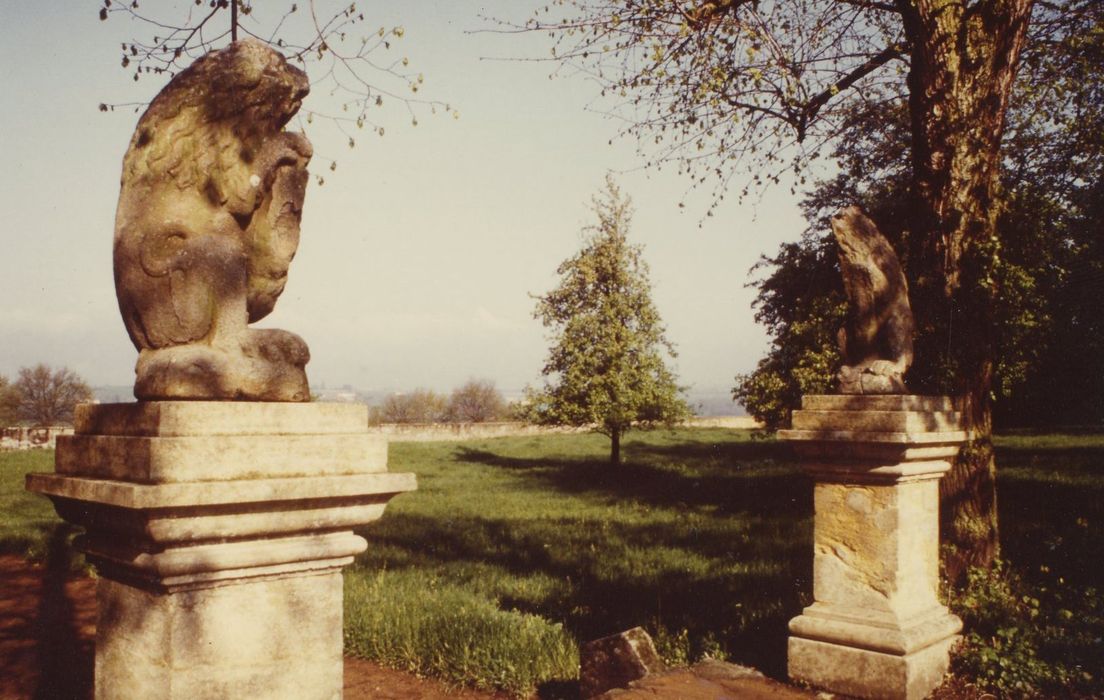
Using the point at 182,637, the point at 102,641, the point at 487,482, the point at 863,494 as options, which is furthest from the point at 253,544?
the point at 487,482

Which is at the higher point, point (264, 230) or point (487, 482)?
point (264, 230)

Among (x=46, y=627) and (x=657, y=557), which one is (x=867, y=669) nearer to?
(x=657, y=557)

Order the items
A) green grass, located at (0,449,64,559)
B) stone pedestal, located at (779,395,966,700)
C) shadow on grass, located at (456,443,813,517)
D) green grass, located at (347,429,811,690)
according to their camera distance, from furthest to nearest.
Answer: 1. shadow on grass, located at (456,443,813,517)
2. green grass, located at (0,449,64,559)
3. green grass, located at (347,429,811,690)
4. stone pedestal, located at (779,395,966,700)

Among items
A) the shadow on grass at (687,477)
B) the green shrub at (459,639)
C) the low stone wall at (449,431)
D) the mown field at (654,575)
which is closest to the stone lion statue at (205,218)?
the mown field at (654,575)

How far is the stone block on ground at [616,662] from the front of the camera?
5.72 meters

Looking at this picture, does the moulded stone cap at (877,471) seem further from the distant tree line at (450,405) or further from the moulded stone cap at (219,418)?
the distant tree line at (450,405)

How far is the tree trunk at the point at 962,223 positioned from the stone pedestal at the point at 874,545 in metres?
Answer: 1.62

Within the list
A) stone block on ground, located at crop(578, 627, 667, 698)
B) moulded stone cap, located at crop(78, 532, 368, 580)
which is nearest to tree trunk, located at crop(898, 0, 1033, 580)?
stone block on ground, located at crop(578, 627, 667, 698)

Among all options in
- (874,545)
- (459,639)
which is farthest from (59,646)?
(874,545)

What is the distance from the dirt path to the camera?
665cm

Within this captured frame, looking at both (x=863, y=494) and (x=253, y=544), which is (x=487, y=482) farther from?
(x=253, y=544)

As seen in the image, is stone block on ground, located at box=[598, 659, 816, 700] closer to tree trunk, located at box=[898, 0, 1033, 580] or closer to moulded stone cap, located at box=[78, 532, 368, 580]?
tree trunk, located at box=[898, 0, 1033, 580]

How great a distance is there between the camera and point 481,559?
36.9ft

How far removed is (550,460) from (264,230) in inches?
1025
